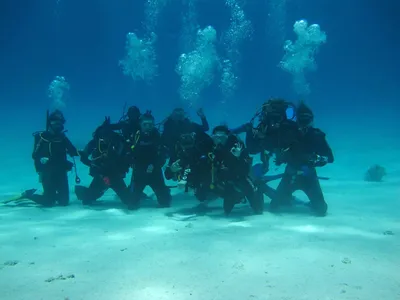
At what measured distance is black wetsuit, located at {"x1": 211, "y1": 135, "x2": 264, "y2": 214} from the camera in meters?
6.88

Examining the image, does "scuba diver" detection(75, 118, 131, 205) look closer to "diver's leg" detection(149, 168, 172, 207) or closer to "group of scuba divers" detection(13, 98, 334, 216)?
"group of scuba divers" detection(13, 98, 334, 216)

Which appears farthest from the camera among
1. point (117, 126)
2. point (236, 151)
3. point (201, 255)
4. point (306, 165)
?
point (117, 126)

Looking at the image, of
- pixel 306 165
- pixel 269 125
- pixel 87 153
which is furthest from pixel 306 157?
pixel 87 153

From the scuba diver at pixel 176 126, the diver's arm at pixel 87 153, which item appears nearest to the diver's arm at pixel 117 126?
the diver's arm at pixel 87 153

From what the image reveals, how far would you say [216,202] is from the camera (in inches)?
346

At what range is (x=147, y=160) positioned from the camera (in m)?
8.13

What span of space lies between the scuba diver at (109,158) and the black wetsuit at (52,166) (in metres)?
0.91

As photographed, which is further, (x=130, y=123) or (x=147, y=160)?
(x=130, y=123)

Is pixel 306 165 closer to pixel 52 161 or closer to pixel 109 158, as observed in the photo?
pixel 109 158

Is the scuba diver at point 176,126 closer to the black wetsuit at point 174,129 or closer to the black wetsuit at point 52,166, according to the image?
the black wetsuit at point 174,129

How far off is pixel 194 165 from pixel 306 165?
265cm

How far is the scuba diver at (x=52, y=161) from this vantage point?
28.4ft

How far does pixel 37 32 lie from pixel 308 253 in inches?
2019

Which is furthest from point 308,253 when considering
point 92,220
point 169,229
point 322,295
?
point 92,220
